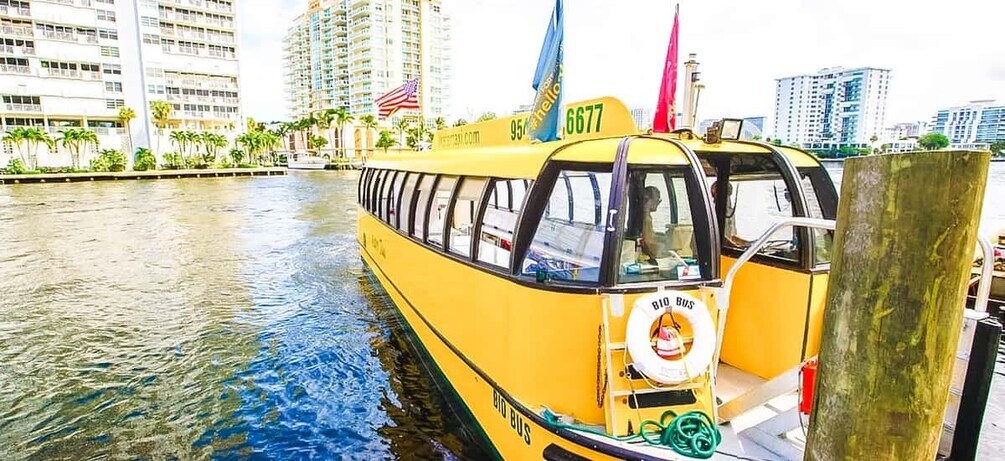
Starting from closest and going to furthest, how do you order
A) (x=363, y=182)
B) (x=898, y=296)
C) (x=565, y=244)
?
(x=898, y=296) → (x=565, y=244) → (x=363, y=182)

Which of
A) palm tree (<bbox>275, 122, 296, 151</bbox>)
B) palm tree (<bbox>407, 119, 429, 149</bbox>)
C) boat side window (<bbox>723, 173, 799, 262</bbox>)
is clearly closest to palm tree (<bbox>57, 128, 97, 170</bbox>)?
palm tree (<bbox>275, 122, 296, 151</bbox>)

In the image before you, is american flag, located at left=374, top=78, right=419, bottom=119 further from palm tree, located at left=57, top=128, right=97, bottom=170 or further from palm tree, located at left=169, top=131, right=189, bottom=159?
palm tree, located at left=169, top=131, right=189, bottom=159

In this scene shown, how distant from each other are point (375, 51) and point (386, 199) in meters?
110

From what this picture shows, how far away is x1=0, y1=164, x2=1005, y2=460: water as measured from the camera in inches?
252

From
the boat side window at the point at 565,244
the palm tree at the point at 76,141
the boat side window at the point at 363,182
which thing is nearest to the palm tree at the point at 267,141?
the palm tree at the point at 76,141

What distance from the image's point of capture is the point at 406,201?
8.68 metres

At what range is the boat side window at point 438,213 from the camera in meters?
6.95

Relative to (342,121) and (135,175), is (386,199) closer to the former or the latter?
(135,175)

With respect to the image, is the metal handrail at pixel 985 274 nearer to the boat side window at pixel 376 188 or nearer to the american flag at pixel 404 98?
the boat side window at pixel 376 188

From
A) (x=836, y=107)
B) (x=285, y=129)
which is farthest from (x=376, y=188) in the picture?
(x=285, y=129)

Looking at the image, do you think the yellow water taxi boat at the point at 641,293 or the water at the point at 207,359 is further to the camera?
the water at the point at 207,359

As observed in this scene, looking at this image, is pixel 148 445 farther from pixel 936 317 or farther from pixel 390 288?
pixel 936 317

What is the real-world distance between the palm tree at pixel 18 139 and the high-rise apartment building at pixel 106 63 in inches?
128

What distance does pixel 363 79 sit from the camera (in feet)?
380
